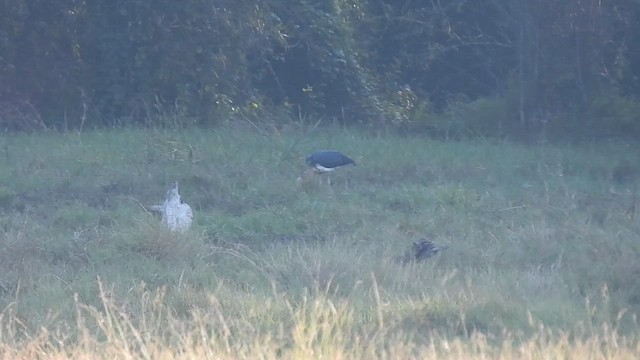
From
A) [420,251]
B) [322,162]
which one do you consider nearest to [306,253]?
[420,251]

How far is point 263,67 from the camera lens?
1580cm

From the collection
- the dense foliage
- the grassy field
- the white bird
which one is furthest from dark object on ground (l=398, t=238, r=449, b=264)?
the dense foliage

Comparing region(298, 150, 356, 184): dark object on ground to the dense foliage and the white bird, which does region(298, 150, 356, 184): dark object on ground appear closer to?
the white bird

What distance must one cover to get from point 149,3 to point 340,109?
126 inches

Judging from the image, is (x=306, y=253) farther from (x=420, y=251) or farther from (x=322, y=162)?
(x=322, y=162)

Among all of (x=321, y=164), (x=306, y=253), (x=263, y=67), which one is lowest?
(x=263, y=67)

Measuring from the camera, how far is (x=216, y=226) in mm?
8047

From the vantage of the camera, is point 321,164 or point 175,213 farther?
point 321,164

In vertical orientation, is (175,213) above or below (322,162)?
above

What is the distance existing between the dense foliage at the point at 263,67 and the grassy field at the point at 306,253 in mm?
2186

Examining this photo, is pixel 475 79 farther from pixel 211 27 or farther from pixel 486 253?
pixel 486 253

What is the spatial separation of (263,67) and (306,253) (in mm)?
9370

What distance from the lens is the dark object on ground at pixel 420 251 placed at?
6965 millimetres

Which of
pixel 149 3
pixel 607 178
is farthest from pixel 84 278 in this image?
pixel 149 3
